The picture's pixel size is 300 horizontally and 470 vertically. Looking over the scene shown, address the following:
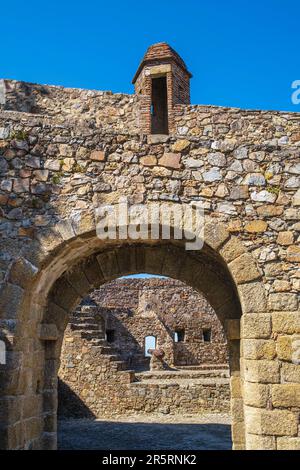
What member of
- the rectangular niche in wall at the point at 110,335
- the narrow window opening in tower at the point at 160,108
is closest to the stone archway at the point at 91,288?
the narrow window opening in tower at the point at 160,108

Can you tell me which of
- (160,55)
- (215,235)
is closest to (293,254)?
(215,235)

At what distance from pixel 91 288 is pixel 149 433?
532cm

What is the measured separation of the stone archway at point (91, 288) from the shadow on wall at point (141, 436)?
11.0 feet

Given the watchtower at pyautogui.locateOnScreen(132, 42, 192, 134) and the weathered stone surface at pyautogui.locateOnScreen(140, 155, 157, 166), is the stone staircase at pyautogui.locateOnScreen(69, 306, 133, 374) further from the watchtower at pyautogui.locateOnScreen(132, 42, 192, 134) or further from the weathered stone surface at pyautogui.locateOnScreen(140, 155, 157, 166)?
the weathered stone surface at pyautogui.locateOnScreen(140, 155, 157, 166)

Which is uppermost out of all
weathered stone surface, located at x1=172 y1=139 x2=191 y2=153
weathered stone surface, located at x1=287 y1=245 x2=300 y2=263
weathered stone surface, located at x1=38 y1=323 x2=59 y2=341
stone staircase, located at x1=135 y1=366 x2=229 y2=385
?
weathered stone surface, located at x1=172 y1=139 x2=191 y2=153

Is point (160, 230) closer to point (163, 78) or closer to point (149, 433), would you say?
point (149, 433)

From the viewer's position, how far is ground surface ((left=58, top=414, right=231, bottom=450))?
963 cm

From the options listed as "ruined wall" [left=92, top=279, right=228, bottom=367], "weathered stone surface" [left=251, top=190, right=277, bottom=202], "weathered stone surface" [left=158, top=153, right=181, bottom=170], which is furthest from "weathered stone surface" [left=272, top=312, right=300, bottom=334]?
"ruined wall" [left=92, top=279, right=228, bottom=367]

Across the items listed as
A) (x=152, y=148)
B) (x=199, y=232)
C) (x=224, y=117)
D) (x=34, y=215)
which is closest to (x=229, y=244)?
(x=199, y=232)

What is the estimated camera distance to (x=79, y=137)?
579 cm

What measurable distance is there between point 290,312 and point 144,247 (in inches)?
112

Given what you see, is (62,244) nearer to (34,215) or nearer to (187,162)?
(34,215)
